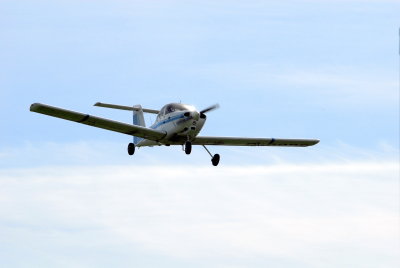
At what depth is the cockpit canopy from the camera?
152ft

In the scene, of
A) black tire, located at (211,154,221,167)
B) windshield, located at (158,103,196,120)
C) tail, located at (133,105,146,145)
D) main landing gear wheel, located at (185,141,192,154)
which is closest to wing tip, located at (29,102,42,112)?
windshield, located at (158,103,196,120)

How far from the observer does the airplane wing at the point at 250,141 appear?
49562mm

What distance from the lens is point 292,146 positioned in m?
54.2

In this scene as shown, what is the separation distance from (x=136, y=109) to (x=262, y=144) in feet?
26.8

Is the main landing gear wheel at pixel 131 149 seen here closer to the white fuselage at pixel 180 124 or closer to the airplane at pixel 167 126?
the airplane at pixel 167 126

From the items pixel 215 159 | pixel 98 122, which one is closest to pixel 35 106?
pixel 98 122

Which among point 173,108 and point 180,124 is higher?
point 173,108

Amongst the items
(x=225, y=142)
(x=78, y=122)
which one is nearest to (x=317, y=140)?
(x=225, y=142)

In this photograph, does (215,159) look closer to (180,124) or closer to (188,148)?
(188,148)

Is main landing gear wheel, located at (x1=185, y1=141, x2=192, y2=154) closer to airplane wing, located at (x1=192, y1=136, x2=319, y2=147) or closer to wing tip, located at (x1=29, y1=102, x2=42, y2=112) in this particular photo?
airplane wing, located at (x1=192, y1=136, x2=319, y2=147)

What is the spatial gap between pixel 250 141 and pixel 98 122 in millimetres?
10099

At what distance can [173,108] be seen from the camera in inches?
1854

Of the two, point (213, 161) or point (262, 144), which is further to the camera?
point (262, 144)

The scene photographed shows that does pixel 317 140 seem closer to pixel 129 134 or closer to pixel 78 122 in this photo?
pixel 129 134
